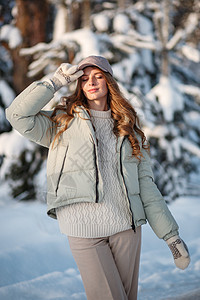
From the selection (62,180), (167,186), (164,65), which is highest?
(62,180)

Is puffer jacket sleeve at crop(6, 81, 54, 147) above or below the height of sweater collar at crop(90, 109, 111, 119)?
above

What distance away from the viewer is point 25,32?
21.5ft

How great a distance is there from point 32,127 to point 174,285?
2.44 meters

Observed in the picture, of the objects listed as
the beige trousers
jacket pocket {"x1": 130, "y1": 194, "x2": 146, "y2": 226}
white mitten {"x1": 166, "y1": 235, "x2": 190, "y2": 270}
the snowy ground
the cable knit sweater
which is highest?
the cable knit sweater

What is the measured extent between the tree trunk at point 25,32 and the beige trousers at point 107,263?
17.0 ft

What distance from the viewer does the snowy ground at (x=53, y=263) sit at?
3180 mm

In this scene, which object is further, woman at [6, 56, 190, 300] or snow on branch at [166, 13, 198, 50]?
snow on branch at [166, 13, 198, 50]

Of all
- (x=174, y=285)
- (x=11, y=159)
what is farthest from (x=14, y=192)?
(x=174, y=285)

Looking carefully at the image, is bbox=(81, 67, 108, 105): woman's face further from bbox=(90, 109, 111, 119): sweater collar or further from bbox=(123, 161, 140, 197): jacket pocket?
bbox=(123, 161, 140, 197): jacket pocket

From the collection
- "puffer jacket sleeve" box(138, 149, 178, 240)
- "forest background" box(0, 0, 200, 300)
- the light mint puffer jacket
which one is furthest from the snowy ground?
the light mint puffer jacket

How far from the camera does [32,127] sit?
1.91 m

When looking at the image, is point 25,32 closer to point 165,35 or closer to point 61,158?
point 165,35

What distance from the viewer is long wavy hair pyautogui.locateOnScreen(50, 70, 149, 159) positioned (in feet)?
6.59

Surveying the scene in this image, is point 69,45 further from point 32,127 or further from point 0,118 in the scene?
point 32,127
